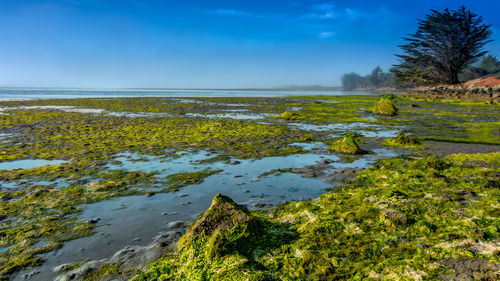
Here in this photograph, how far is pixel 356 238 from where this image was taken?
362 centimetres

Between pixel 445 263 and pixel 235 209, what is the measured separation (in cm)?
248

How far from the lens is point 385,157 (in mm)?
8227

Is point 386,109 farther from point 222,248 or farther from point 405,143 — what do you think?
point 222,248

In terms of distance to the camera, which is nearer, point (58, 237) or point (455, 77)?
point (58, 237)

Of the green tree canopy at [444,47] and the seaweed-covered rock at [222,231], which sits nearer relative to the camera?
the seaweed-covered rock at [222,231]

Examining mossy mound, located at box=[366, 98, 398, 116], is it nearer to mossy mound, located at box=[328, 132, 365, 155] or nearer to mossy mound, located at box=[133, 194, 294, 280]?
mossy mound, located at box=[328, 132, 365, 155]

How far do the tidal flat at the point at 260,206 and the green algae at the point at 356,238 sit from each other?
0.05 ft

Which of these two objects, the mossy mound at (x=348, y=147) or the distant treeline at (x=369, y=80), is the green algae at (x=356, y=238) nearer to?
the mossy mound at (x=348, y=147)

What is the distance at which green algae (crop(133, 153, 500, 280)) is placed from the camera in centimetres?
297

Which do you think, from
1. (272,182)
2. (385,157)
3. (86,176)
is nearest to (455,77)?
(385,157)

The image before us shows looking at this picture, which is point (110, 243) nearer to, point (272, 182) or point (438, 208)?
point (272, 182)

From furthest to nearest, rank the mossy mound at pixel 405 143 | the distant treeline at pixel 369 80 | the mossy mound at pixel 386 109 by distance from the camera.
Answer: the distant treeline at pixel 369 80
the mossy mound at pixel 386 109
the mossy mound at pixel 405 143

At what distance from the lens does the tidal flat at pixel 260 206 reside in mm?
3174

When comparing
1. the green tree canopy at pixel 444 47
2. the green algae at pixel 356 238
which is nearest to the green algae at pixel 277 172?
the green algae at pixel 356 238
